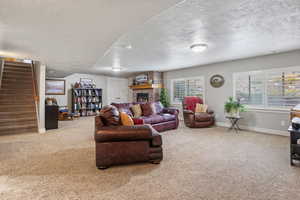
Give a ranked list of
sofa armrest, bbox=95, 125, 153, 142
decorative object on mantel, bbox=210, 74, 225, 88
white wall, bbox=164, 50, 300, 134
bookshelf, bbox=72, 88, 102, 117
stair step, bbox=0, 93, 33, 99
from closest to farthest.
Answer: sofa armrest, bbox=95, 125, 153, 142, white wall, bbox=164, 50, 300, 134, stair step, bbox=0, 93, 33, 99, decorative object on mantel, bbox=210, 74, 225, 88, bookshelf, bbox=72, 88, 102, 117

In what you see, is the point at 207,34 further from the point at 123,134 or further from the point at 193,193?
the point at 193,193

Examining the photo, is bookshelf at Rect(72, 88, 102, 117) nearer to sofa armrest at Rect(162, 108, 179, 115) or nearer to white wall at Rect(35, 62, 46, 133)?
white wall at Rect(35, 62, 46, 133)

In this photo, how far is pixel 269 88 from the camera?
4570 millimetres

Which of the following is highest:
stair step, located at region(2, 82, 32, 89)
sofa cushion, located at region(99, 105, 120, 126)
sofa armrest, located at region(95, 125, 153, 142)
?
stair step, located at region(2, 82, 32, 89)

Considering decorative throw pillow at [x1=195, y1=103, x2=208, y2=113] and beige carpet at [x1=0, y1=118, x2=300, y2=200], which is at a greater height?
decorative throw pillow at [x1=195, y1=103, x2=208, y2=113]

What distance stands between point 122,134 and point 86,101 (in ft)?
21.3

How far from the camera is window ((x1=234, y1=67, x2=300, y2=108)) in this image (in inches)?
164

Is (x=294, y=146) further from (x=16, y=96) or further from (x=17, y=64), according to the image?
(x=17, y=64)

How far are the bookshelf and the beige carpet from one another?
4.52 meters

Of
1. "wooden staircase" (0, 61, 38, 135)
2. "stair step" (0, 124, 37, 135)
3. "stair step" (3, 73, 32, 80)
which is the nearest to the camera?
"stair step" (0, 124, 37, 135)

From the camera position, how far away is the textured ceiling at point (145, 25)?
1.79m

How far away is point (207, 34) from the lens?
295 centimetres

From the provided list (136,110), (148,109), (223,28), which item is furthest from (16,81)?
(223,28)

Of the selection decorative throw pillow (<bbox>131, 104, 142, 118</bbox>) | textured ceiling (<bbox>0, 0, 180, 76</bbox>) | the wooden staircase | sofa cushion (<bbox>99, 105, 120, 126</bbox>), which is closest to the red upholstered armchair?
decorative throw pillow (<bbox>131, 104, 142, 118</bbox>)
